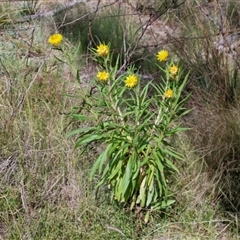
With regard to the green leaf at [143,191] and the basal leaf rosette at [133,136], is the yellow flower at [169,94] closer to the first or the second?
the basal leaf rosette at [133,136]

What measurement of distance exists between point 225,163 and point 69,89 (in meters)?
1.13

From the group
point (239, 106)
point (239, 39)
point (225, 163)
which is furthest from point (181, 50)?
point (225, 163)

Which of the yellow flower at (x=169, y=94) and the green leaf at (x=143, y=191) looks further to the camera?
the green leaf at (x=143, y=191)

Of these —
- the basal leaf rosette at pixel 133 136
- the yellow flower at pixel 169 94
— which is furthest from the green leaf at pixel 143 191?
the yellow flower at pixel 169 94

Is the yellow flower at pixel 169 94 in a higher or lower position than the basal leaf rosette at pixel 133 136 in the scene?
higher

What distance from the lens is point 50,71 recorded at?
3703mm

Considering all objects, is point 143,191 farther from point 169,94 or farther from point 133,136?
point 169,94

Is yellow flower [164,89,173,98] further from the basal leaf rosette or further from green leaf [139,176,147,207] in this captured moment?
green leaf [139,176,147,207]

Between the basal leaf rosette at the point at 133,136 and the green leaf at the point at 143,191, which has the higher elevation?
the basal leaf rosette at the point at 133,136

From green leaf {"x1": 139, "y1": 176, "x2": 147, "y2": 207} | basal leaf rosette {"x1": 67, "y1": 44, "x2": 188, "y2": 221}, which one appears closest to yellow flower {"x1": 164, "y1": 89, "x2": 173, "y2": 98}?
basal leaf rosette {"x1": 67, "y1": 44, "x2": 188, "y2": 221}

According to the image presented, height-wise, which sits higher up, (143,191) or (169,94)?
(169,94)

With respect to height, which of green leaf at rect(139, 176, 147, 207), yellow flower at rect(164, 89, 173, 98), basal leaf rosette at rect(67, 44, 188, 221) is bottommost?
green leaf at rect(139, 176, 147, 207)

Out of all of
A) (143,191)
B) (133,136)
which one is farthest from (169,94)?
(143,191)

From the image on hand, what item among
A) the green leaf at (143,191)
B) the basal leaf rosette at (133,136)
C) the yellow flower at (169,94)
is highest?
the yellow flower at (169,94)
